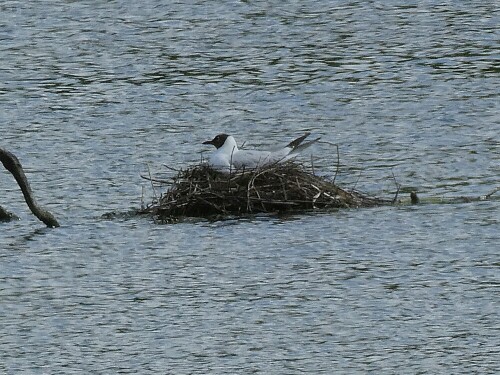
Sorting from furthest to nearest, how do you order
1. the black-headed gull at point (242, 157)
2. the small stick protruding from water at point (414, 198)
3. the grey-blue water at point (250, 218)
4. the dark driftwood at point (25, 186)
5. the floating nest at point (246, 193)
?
the small stick protruding from water at point (414, 198)
the dark driftwood at point (25, 186)
the black-headed gull at point (242, 157)
the floating nest at point (246, 193)
the grey-blue water at point (250, 218)

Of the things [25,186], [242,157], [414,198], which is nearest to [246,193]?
[242,157]

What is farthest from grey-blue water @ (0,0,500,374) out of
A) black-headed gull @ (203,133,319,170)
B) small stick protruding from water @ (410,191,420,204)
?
black-headed gull @ (203,133,319,170)

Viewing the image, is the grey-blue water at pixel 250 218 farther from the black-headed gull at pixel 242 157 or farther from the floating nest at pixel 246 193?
the black-headed gull at pixel 242 157

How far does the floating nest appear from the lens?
17094 millimetres

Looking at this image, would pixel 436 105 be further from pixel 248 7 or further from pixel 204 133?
pixel 248 7

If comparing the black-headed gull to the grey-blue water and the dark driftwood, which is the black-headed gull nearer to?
the grey-blue water

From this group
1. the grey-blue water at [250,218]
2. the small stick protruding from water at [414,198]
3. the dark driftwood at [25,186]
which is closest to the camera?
the grey-blue water at [250,218]

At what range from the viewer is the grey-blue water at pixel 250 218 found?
13.2 metres

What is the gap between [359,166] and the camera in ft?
67.1

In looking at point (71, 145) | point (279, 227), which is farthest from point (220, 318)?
point (71, 145)

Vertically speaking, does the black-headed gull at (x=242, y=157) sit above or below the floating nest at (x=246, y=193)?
above

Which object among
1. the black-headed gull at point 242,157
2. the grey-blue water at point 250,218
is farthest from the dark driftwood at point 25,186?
the black-headed gull at point 242,157

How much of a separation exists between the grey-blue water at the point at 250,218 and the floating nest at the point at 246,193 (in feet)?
0.57

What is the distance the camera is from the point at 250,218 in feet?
56.4
